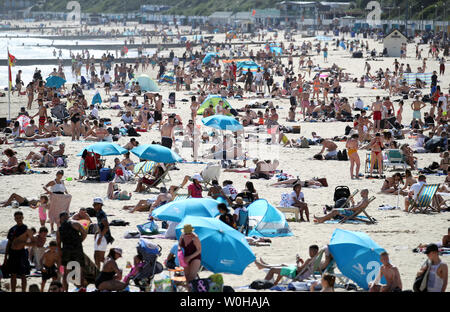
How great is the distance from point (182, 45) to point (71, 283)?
194 feet

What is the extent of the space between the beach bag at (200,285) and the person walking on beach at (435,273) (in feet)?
7.06

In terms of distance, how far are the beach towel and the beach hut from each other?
36832mm

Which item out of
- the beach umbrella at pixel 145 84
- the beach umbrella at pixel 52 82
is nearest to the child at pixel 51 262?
the beach umbrella at pixel 52 82

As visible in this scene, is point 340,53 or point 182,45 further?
point 182,45

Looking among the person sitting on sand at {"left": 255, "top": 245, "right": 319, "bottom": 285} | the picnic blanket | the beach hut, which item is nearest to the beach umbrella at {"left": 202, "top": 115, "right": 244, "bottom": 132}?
the person sitting on sand at {"left": 255, "top": 245, "right": 319, "bottom": 285}

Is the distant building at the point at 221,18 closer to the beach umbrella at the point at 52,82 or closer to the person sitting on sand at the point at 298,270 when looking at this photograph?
the beach umbrella at the point at 52,82

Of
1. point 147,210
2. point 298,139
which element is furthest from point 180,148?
point 147,210

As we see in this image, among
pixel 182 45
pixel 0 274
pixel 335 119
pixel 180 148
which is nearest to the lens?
pixel 0 274

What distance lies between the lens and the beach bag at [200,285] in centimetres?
709

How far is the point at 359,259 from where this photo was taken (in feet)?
24.6

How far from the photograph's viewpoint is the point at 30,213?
11.2 metres

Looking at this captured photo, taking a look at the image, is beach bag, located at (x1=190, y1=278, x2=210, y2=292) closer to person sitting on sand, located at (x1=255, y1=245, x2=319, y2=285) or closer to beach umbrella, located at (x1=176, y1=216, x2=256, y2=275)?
beach umbrella, located at (x1=176, y1=216, x2=256, y2=275)

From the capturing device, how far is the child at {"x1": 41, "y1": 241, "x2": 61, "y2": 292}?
7453mm
